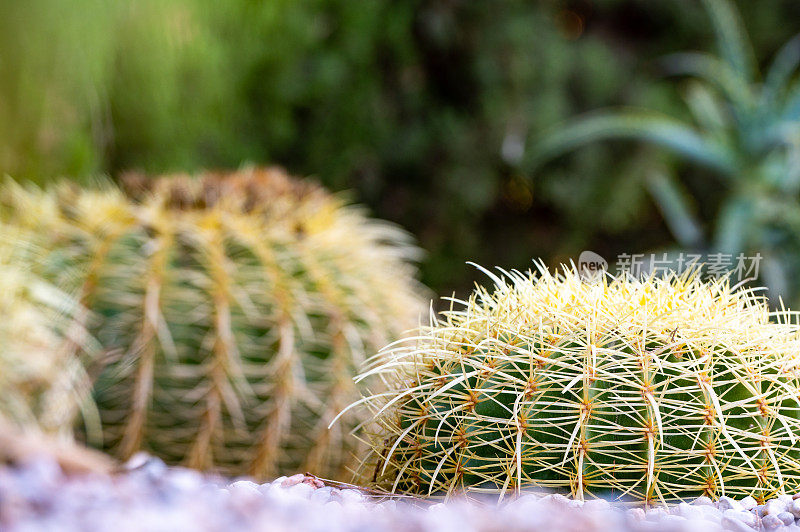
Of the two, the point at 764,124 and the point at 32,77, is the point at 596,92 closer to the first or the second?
the point at 764,124

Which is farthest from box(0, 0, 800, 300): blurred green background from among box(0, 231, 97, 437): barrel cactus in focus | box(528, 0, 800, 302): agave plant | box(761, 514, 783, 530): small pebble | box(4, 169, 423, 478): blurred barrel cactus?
box(761, 514, 783, 530): small pebble

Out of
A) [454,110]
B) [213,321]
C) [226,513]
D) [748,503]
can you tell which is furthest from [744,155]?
[226,513]

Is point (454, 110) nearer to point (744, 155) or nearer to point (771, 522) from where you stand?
point (744, 155)

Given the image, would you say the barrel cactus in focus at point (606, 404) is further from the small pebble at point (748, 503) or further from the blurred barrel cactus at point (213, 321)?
the blurred barrel cactus at point (213, 321)

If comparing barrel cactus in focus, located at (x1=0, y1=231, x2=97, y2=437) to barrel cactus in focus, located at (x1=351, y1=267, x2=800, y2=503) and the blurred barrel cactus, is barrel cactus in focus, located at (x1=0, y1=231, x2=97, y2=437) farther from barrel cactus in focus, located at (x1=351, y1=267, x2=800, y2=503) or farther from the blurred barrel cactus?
barrel cactus in focus, located at (x1=351, y1=267, x2=800, y2=503)

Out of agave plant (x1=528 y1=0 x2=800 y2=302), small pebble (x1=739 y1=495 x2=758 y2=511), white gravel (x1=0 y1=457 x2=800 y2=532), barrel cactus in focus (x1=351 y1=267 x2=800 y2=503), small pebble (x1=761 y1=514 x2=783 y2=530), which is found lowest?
white gravel (x1=0 y1=457 x2=800 y2=532)
